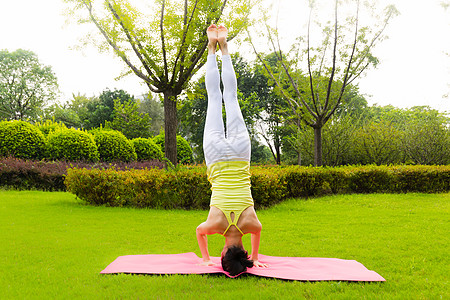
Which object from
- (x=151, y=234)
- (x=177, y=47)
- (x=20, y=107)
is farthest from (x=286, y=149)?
(x=20, y=107)

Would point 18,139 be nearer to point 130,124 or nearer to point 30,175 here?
point 30,175

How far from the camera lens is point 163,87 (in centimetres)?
994

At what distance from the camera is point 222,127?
12.9 feet

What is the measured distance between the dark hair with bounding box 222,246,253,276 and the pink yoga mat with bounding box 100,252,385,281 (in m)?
0.11

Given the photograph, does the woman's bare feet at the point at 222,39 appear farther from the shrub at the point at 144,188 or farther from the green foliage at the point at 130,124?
the green foliage at the point at 130,124

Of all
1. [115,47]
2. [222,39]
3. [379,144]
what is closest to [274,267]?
[222,39]

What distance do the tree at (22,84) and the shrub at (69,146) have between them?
28.2 m

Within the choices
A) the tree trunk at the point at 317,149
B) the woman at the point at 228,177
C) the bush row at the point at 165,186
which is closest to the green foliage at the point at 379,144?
the tree trunk at the point at 317,149

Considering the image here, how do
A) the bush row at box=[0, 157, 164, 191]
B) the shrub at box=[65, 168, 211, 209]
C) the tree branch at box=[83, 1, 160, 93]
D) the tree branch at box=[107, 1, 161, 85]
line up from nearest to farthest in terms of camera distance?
the shrub at box=[65, 168, 211, 209], the tree branch at box=[107, 1, 161, 85], the tree branch at box=[83, 1, 160, 93], the bush row at box=[0, 157, 164, 191]

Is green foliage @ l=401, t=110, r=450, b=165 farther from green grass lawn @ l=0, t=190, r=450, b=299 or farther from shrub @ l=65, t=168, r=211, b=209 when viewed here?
shrub @ l=65, t=168, r=211, b=209

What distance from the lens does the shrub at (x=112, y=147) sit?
14.6m

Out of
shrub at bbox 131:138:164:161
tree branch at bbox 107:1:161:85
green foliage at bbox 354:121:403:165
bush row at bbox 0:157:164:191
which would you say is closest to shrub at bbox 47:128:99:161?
bush row at bbox 0:157:164:191

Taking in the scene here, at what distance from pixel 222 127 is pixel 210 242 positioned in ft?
7.93

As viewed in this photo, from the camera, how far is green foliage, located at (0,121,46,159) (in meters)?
12.7
